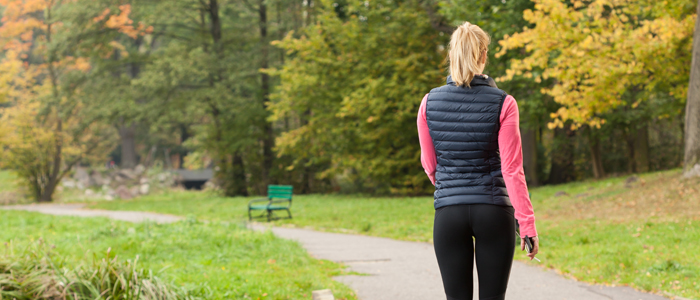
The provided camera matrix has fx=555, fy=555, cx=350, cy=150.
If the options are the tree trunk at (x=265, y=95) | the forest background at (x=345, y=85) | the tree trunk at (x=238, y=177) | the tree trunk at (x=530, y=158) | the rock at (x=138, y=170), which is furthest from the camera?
the rock at (x=138, y=170)

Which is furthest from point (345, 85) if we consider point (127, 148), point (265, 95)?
point (127, 148)

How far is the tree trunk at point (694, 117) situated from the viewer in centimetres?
1110

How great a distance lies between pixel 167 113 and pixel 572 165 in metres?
16.7

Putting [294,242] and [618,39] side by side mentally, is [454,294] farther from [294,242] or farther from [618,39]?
[618,39]

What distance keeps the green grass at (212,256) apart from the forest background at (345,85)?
22.9 ft

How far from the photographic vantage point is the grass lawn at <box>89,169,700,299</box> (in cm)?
621

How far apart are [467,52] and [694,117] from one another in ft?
35.7

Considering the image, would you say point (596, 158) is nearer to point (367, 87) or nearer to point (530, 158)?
point (530, 158)

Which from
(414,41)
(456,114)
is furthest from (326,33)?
(456,114)

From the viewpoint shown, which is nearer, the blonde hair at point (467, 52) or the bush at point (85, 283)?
the blonde hair at point (467, 52)

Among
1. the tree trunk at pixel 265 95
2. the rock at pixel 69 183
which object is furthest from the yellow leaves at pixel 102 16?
the rock at pixel 69 183

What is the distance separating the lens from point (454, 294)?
112 inches

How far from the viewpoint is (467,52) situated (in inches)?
106

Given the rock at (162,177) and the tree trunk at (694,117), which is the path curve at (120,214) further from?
the rock at (162,177)
